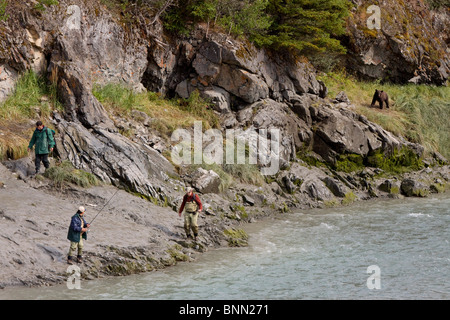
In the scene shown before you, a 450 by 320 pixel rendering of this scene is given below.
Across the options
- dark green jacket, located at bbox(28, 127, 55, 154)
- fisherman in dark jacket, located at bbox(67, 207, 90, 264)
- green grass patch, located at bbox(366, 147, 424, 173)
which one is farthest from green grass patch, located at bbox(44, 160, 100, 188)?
green grass patch, located at bbox(366, 147, 424, 173)

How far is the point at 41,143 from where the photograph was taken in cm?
1284

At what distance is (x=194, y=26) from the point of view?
67.8 feet

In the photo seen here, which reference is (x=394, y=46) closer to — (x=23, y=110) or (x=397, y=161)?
(x=397, y=161)

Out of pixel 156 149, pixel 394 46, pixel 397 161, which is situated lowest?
pixel 397 161

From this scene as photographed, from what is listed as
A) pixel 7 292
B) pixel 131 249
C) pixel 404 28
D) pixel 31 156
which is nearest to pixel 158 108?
pixel 31 156

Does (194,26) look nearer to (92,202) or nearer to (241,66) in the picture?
(241,66)

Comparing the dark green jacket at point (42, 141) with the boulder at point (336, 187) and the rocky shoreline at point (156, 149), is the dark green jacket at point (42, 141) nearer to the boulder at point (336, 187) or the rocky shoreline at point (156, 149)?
the rocky shoreline at point (156, 149)

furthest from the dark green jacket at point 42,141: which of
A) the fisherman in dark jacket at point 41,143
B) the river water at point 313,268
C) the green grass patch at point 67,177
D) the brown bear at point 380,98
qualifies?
the brown bear at point 380,98

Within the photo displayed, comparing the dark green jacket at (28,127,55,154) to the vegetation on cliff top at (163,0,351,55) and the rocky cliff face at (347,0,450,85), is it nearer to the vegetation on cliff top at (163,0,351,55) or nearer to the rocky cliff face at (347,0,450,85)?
the vegetation on cliff top at (163,0,351,55)

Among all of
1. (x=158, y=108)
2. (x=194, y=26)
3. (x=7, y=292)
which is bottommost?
(x=7, y=292)

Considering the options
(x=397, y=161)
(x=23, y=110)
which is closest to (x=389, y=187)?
(x=397, y=161)

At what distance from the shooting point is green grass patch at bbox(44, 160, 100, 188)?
12.9 m

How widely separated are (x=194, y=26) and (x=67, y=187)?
10206 millimetres

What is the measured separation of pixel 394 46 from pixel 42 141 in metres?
20.8
